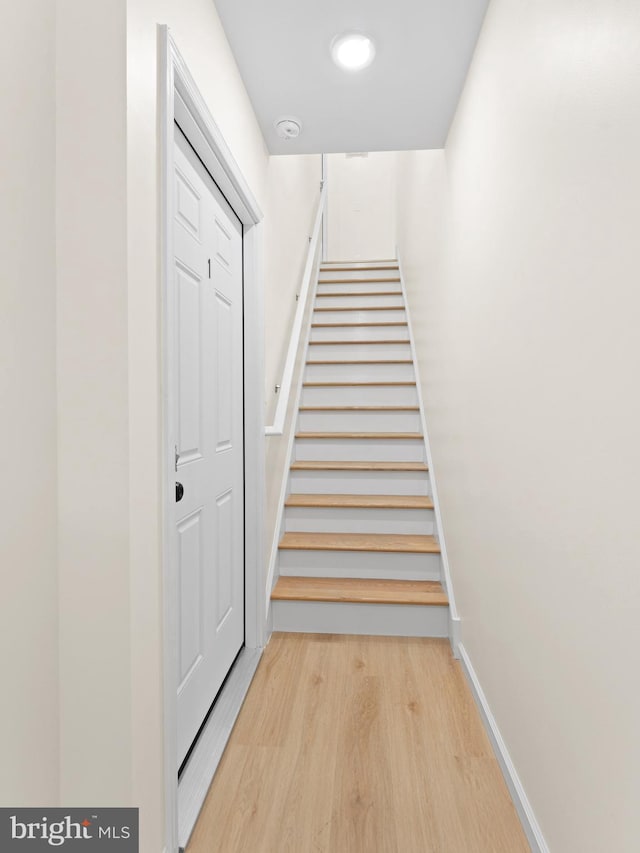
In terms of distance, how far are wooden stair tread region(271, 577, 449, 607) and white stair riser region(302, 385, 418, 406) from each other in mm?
1260

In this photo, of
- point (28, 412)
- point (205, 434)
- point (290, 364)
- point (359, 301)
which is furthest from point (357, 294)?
point (28, 412)

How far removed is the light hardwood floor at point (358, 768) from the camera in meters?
1.25

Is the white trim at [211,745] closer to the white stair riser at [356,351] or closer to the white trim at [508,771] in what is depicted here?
the white trim at [508,771]

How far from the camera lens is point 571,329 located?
3.25 feet

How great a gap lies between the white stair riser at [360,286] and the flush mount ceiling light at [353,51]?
8.51 ft

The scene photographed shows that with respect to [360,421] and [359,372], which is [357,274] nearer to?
[359,372]

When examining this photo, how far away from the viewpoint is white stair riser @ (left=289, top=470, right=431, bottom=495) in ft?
9.46

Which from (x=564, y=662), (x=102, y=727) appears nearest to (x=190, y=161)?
(x=102, y=727)

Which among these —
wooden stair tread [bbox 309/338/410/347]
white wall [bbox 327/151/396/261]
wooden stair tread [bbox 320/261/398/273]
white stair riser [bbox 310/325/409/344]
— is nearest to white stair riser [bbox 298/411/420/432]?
wooden stair tread [bbox 309/338/410/347]

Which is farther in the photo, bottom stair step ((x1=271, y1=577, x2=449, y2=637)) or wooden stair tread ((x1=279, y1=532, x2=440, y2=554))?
wooden stair tread ((x1=279, y1=532, x2=440, y2=554))

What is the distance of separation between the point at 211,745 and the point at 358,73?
7.60ft

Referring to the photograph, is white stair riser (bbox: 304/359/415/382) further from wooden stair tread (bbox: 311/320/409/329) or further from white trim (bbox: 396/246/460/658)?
wooden stair tread (bbox: 311/320/409/329)

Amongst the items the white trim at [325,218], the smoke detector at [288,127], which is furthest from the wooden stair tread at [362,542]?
the white trim at [325,218]

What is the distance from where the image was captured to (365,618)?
91.2 inches
